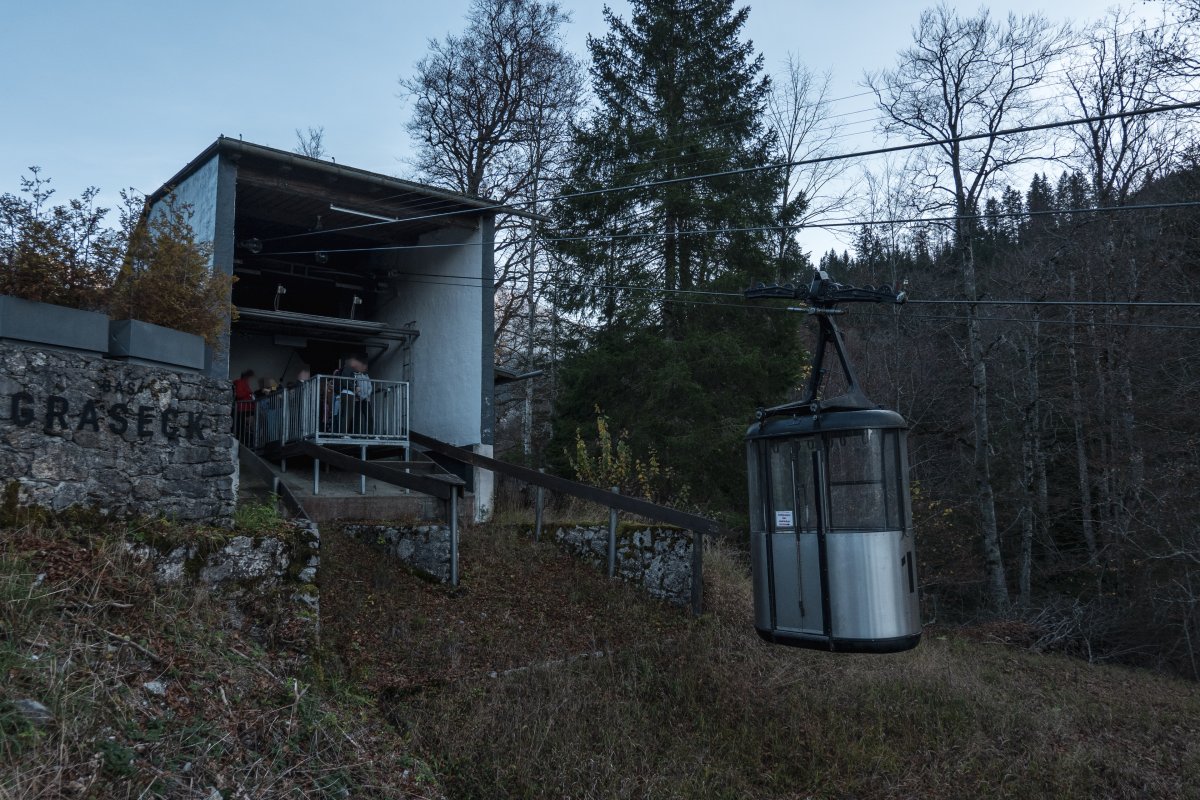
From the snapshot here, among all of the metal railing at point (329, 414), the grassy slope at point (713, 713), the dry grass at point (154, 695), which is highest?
the metal railing at point (329, 414)

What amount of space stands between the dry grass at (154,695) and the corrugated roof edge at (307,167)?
701cm

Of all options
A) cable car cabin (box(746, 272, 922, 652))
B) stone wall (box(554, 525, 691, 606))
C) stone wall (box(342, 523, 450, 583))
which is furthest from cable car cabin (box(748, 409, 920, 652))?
stone wall (box(342, 523, 450, 583))

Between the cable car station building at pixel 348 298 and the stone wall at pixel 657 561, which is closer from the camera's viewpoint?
the stone wall at pixel 657 561

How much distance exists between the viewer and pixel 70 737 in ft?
15.8

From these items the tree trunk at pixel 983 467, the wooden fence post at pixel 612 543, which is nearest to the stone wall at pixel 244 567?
the wooden fence post at pixel 612 543

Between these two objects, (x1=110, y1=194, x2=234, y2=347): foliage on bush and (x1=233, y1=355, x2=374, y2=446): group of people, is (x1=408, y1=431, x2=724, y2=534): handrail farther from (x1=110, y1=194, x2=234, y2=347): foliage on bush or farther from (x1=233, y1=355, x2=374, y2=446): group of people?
(x1=110, y1=194, x2=234, y2=347): foliage on bush

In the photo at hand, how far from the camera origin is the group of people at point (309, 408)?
13852 millimetres

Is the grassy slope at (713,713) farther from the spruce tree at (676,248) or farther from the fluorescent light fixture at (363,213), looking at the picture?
the spruce tree at (676,248)

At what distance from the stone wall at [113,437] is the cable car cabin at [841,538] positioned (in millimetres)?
5349

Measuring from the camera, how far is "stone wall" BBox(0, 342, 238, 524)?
23.2ft

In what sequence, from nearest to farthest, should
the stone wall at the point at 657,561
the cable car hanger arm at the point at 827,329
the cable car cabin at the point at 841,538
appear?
the cable car cabin at the point at 841,538, the cable car hanger arm at the point at 827,329, the stone wall at the point at 657,561

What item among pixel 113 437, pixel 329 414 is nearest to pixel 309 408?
pixel 329 414

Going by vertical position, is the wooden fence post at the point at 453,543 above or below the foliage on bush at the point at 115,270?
below

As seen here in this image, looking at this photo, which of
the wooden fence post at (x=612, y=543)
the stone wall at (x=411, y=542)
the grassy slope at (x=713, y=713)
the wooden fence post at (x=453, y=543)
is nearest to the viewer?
the grassy slope at (x=713, y=713)
